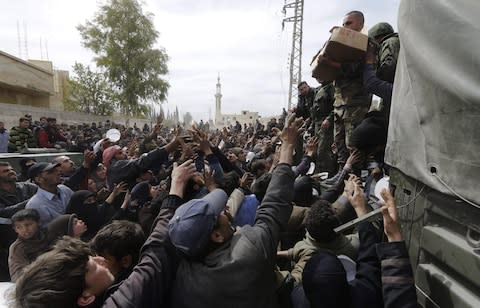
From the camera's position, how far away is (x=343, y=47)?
10.4 feet

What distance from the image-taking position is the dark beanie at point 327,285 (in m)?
1.56

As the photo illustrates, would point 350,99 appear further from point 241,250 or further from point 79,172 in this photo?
point 79,172

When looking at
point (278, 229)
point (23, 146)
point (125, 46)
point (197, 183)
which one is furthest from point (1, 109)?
point (278, 229)

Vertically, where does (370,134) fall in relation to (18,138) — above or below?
above

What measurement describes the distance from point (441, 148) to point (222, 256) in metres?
1.13

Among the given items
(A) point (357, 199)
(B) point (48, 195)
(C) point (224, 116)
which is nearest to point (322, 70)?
(A) point (357, 199)

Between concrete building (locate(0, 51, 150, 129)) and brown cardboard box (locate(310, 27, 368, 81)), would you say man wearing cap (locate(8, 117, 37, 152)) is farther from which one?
brown cardboard box (locate(310, 27, 368, 81))

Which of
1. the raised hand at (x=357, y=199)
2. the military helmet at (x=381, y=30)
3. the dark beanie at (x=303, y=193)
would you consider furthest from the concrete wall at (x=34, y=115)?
the raised hand at (x=357, y=199)

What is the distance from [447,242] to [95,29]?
1201 inches

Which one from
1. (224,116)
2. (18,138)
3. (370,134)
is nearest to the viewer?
(370,134)

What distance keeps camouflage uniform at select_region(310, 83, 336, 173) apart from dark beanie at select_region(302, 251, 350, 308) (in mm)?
4038

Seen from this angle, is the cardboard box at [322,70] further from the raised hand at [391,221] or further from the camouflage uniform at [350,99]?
the raised hand at [391,221]

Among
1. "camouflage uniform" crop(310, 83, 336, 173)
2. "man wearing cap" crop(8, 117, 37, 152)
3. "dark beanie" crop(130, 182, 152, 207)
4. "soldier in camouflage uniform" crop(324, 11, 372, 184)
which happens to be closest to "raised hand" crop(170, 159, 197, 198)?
"dark beanie" crop(130, 182, 152, 207)

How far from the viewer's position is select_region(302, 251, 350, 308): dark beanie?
1557 mm
